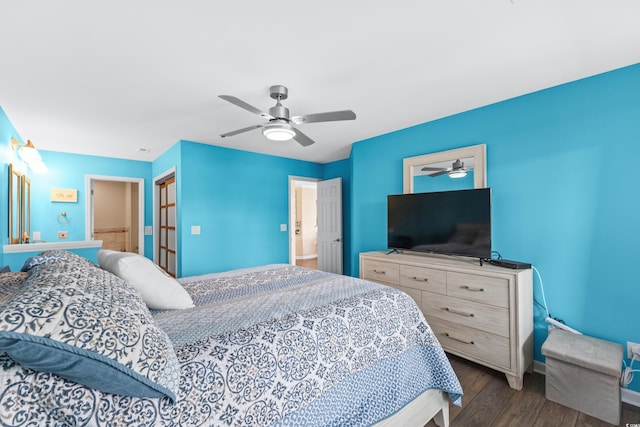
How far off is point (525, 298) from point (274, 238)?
345 cm

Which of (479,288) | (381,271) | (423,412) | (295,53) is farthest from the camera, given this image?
(381,271)

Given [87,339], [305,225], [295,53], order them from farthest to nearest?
[305,225] → [295,53] → [87,339]

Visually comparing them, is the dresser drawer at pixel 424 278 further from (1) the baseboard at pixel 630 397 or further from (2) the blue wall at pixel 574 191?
(1) the baseboard at pixel 630 397

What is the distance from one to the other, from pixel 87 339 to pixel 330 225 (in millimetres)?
4246

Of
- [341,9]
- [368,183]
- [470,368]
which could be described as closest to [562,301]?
[470,368]

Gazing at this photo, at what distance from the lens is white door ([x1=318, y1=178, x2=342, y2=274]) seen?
472cm

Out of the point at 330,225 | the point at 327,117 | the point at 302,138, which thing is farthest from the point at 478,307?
the point at 330,225

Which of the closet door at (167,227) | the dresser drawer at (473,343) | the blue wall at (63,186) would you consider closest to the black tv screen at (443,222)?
the dresser drawer at (473,343)

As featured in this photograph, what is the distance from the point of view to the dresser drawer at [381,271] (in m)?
2.88

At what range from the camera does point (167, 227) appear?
488 centimetres

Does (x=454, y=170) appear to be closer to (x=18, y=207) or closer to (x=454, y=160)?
(x=454, y=160)

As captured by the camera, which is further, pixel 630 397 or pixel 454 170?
pixel 454 170

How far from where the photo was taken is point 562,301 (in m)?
2.24

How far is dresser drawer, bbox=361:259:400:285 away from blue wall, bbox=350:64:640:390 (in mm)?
1004
